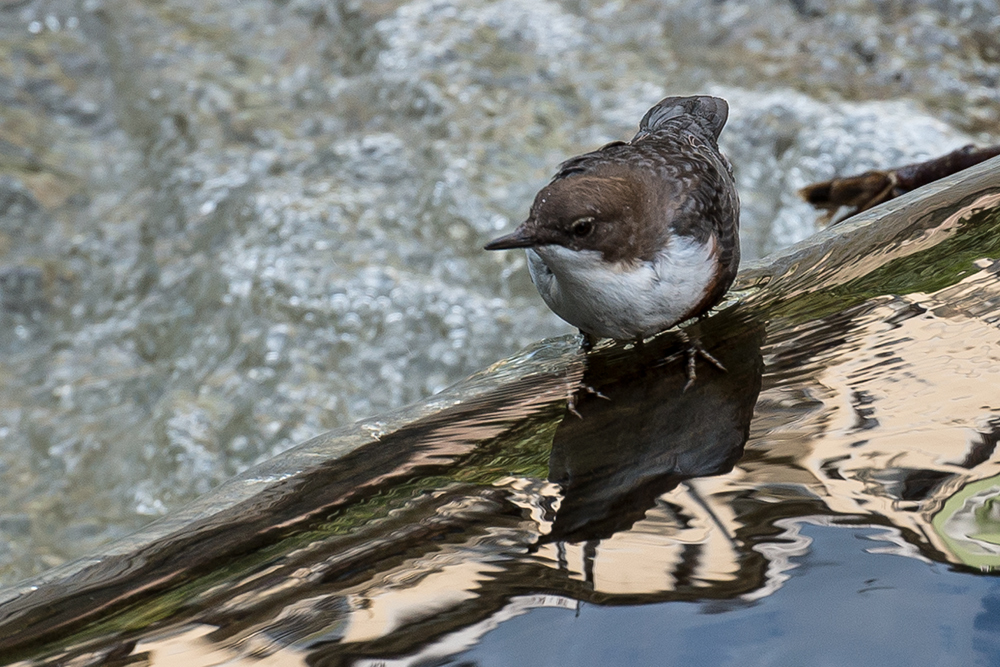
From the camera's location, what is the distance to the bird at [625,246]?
2.60 meters

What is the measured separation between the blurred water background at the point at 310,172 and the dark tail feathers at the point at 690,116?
5.32ft

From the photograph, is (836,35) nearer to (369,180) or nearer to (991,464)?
(369,180)

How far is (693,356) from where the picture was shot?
7.73 ft

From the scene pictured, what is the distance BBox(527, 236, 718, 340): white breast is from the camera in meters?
2.59

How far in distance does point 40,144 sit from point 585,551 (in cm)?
560

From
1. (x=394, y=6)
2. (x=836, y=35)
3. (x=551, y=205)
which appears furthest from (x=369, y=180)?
(x=551, y=205)

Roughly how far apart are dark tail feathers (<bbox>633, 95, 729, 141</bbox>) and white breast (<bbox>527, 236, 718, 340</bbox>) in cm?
88

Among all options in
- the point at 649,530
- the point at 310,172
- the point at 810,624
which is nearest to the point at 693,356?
the point at 649,530

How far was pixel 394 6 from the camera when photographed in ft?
21.8

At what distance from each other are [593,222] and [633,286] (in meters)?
0.19

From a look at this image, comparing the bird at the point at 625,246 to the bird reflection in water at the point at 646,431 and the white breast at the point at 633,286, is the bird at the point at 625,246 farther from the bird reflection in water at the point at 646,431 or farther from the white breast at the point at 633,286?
the bird reflection in water at the point at 646,431

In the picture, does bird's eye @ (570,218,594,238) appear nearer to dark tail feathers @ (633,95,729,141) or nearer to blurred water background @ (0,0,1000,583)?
dark tail feathers @ (633,95,729,141)

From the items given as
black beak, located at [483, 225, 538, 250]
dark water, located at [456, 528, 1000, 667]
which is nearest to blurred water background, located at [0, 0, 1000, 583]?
black beak, located at [483, 225, 538, 250]

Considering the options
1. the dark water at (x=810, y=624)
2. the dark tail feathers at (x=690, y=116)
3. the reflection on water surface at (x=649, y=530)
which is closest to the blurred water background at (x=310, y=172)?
the dark tail feathers at (x=690, y=116)
